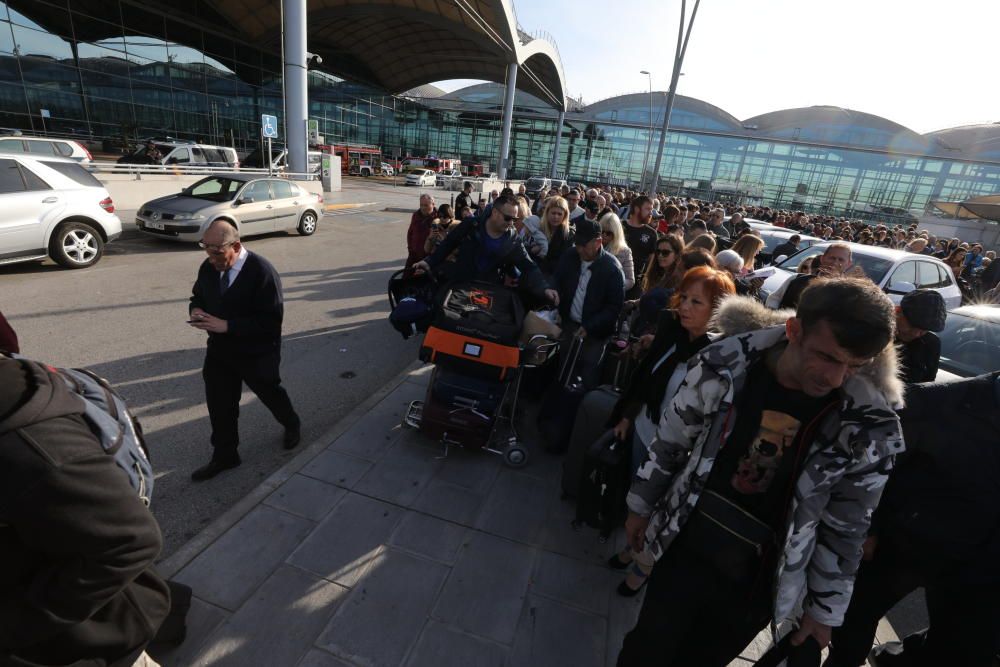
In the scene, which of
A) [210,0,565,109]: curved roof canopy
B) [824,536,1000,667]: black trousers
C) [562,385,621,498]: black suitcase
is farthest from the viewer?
[210,0,565,109]: curved roof canopy

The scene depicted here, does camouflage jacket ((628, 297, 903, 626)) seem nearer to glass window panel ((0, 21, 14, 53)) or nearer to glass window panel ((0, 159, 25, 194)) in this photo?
glass window panel ((0, 159, 25, 194))

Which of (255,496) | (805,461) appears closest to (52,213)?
(255,496)

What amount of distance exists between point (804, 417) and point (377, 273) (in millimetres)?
9132

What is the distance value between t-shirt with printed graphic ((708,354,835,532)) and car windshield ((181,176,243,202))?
12.3 meters

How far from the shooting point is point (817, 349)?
149cm

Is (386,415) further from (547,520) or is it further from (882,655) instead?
(882,655)

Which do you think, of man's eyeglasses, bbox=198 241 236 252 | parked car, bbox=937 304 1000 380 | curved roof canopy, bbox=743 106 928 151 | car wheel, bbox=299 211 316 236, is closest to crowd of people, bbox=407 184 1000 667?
man's eyeglasses, bbox=198 241 236 252

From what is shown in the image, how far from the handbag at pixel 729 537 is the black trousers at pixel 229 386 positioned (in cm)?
293

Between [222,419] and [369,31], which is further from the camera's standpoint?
[369,31]

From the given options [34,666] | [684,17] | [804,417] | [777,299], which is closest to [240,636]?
[34,666]

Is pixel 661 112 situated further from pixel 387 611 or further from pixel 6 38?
pixel 387 611

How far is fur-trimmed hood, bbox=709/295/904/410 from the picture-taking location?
5.07 ft

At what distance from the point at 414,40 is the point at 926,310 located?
135 feet

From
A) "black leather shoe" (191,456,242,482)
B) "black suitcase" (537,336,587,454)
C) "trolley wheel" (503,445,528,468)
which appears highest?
"black suitcase" (537,336,587,454)
